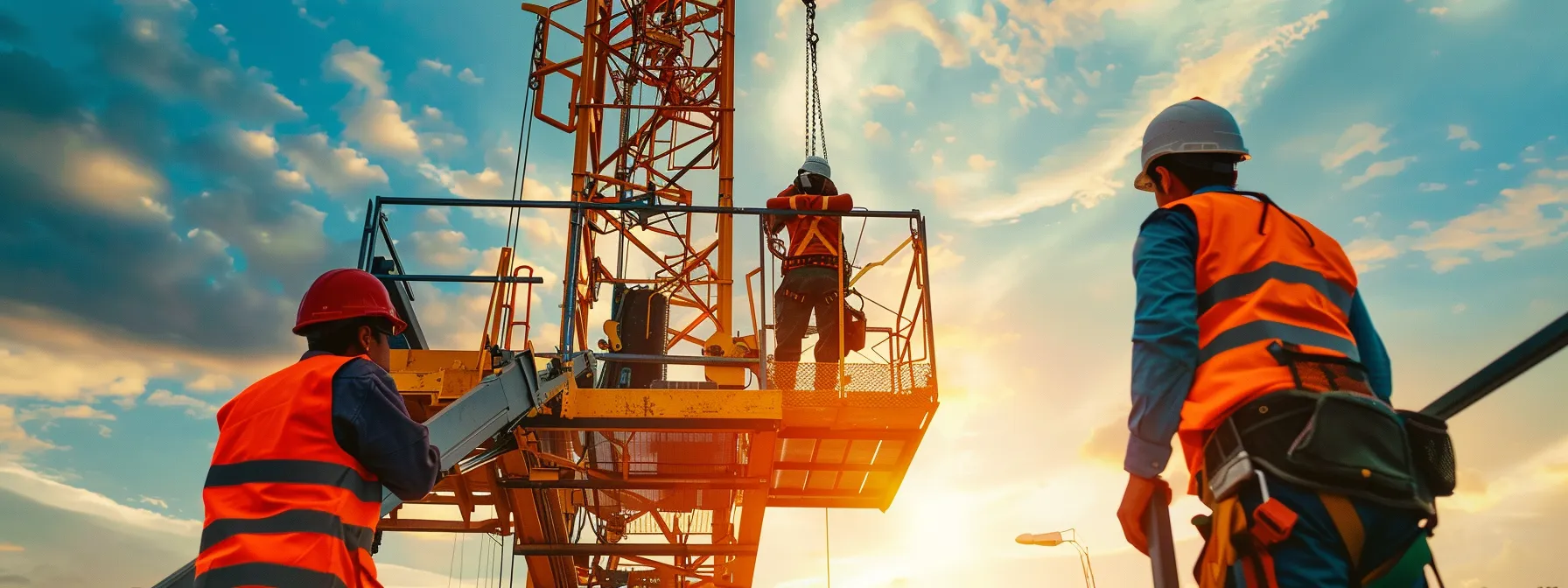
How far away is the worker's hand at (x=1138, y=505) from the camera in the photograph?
2.65 m

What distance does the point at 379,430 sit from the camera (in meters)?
3.13

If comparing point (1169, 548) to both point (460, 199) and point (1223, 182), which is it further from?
point (460, 199)

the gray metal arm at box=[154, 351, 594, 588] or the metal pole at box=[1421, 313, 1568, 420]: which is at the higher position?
the gray metal arm at box=[154, 351, 594, 588]

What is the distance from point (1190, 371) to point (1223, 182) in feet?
2.88

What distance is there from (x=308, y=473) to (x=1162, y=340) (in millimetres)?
2489

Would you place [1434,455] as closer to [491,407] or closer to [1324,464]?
[1324,464]

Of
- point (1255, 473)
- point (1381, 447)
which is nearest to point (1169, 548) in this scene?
point (1255, 473)

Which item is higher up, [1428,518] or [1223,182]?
[1223,182]

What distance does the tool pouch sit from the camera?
245cm

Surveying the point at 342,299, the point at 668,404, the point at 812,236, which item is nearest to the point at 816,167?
the point at 812,236

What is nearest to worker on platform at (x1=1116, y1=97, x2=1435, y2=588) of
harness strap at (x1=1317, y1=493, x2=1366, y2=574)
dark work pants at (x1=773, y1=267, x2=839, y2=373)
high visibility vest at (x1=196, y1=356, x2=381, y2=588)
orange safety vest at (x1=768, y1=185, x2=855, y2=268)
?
harness strap at (x1=1317, y1=493, x2=1366, y2=574)

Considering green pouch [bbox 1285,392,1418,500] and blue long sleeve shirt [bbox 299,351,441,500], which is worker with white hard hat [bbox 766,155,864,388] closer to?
blue long sleeve shirt [bbox 299,351,441,500]

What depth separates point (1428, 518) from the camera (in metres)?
2.42

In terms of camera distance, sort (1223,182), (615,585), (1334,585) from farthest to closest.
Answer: (615,585) → (1223,182) → (1334,585)
